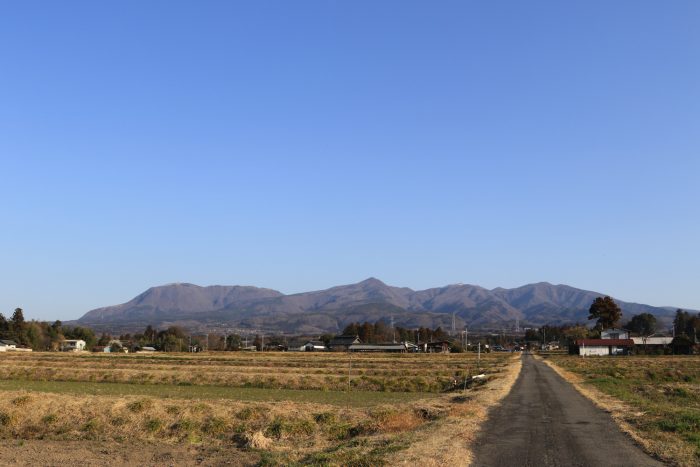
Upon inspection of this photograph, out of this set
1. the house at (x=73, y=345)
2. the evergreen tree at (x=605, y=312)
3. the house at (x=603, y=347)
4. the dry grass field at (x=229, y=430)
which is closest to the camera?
the dry grass field at (x=229, y=430)

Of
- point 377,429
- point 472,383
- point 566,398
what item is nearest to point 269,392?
point 472,383

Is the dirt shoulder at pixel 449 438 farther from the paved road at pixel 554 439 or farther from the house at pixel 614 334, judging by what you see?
the house at pixel 614 334

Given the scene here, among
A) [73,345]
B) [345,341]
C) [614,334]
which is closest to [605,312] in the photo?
[614,334]

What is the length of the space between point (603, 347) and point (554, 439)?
124 meters

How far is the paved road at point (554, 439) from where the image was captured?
1617 cm

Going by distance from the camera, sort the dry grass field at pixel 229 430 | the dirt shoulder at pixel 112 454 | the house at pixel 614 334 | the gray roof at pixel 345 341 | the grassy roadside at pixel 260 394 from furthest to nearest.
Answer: the gray roof at pixel 345 341, the house at pixel 614 334, the grassy roadside at pixel 260 394, the dirt shoulder at pixel 112 454, the dry grass field at pixel 229 430

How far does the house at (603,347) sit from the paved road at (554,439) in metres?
109

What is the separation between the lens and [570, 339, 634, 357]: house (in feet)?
431

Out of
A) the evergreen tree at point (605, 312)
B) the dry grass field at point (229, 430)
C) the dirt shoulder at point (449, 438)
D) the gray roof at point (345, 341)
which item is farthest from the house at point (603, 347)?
the dirt shoulder at point (449, 438)

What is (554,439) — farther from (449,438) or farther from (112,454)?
(112,454)

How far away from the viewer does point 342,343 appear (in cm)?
19200

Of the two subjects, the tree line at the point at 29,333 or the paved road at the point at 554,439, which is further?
the tree line at the point at 29,333

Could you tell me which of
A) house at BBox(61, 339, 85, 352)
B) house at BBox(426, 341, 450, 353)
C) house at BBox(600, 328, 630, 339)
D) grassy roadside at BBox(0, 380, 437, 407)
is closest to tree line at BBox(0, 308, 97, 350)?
house at BBox(61, 339, 85, 352)

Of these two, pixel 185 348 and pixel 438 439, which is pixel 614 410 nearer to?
pixel 438 439
